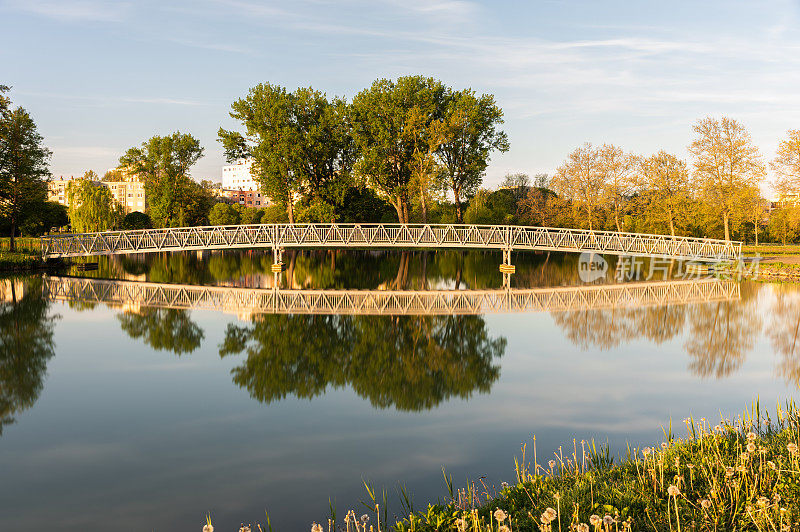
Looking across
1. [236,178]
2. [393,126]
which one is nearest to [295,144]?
[393,126]

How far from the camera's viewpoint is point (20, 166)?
34.0m

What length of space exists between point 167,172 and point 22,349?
4581cm

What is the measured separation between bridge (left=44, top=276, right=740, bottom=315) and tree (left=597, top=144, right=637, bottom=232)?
19.9 meters

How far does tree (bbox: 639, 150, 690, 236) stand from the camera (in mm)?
42594

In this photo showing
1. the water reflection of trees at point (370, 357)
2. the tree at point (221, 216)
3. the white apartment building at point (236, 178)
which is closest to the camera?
the water reflection of trees at point (370, 357)

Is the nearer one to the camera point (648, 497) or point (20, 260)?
point (648, 497)

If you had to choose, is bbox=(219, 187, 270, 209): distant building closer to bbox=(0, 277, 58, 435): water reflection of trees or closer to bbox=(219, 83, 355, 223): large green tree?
bbox=(219, 83, 355, 223): large green tree

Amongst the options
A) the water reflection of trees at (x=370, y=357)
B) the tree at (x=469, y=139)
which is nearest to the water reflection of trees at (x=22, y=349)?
the water reflection of trees at (x=370, y=357)

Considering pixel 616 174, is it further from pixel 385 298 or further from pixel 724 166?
pixel 385 298

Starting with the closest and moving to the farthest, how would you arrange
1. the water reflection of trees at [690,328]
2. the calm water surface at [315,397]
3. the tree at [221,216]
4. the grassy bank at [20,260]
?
the calm water surface at [315,397]
the water reflection of trees at [690,328]
the grassy bank at [20,260]
the tree at [221,216]

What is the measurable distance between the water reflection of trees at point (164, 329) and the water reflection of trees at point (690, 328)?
1013cm

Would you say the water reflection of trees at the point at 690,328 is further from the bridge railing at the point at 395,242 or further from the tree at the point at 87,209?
the tree at the point at 87,209

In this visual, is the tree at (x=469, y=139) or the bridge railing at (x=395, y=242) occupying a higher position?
the tree at (x=469, y=139)

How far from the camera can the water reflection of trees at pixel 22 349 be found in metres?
9.06
